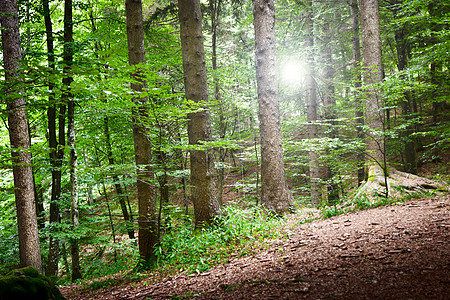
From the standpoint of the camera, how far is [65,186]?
32.3 ft

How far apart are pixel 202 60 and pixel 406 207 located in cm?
539

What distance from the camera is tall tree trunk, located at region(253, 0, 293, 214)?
255 inches

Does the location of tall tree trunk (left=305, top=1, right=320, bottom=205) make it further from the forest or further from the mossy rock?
the mossy rock

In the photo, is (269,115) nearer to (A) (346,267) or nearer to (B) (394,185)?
(B) (394,185)

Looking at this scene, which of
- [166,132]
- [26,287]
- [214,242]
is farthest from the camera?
[214,242]

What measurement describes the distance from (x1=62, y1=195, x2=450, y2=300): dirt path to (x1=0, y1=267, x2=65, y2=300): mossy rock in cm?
113

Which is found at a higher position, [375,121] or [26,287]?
[375,121]

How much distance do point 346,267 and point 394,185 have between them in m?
Result: 4.37

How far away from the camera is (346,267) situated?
269 cm

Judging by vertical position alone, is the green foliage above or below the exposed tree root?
below

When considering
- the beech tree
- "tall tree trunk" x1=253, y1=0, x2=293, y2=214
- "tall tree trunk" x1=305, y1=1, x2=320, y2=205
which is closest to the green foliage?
"tall tree trunk" x1=253, y1=0, x2=293, y2=214

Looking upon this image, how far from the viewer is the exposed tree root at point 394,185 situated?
5812 millimetres

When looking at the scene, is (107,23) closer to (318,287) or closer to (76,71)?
(76,71)


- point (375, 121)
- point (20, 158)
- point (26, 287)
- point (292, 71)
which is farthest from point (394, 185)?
point (20, 158)
